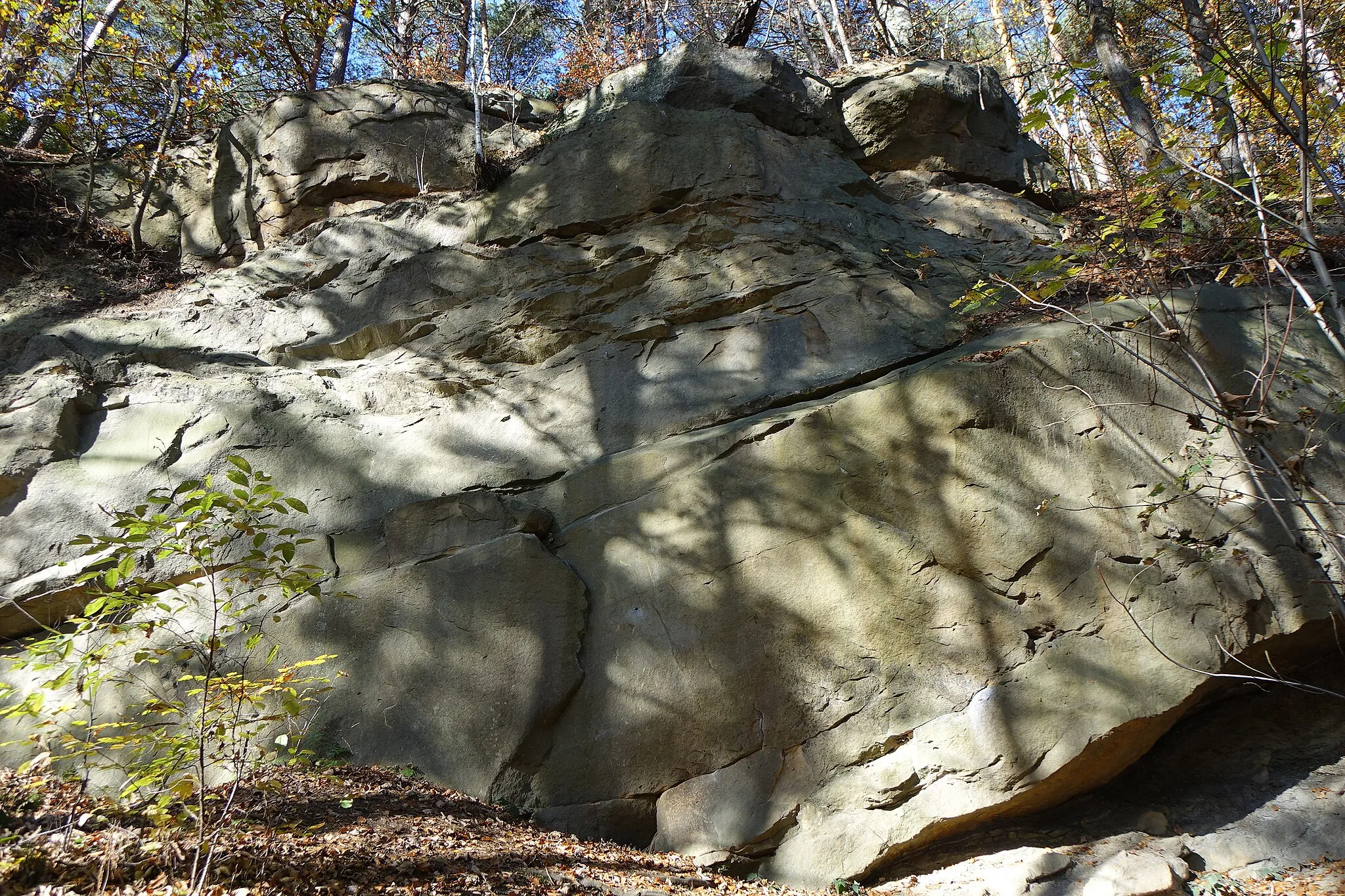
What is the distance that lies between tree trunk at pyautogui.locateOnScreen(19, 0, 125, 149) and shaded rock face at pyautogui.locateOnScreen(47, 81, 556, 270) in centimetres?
90

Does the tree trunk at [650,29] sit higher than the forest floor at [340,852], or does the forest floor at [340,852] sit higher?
the tree trunk at [650,29]

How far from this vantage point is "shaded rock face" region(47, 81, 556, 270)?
1091 centimetres

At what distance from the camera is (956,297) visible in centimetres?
856

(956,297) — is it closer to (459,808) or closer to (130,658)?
(459,808)

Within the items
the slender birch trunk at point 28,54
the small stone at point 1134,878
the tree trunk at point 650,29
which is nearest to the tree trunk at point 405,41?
the tree trunk at point 650,29

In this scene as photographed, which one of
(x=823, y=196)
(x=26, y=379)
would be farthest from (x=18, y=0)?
(x=823, y=196)

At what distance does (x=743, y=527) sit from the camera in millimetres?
6500

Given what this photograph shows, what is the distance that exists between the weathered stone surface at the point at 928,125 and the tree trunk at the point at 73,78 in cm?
1111

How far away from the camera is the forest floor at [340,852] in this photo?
3.47 m

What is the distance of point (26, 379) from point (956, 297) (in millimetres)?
10010

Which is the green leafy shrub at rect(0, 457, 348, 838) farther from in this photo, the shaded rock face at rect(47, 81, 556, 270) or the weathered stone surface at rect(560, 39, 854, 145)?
the weathered stone surface at rect(560, 39, 854, 145)

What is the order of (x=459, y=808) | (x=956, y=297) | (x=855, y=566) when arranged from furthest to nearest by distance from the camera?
(x=956, y=297) → (x=855, y=566) → (x=459, y=808)

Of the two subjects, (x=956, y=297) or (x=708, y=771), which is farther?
(x=956, y=297)

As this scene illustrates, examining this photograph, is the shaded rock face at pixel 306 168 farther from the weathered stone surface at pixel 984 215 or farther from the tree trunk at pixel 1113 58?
the tree trunk at pixel 1113 58
